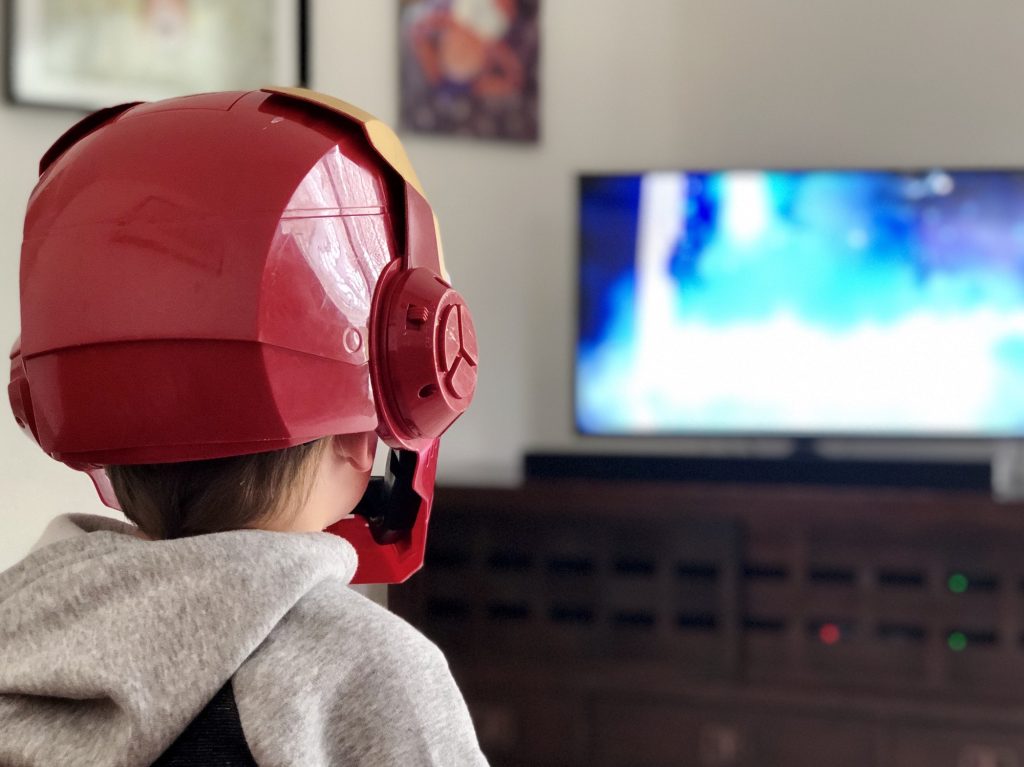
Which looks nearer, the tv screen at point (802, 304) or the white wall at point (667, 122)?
the tv screen at point (802, 304)

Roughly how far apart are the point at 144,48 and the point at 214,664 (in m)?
1.48

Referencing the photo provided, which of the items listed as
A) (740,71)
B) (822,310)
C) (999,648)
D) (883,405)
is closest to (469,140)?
(740,71)

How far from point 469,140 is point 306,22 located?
0.55 metres

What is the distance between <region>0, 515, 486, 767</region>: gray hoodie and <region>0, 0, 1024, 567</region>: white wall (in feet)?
6.31

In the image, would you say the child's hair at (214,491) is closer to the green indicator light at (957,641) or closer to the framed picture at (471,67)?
the green indicator light at (957,641)

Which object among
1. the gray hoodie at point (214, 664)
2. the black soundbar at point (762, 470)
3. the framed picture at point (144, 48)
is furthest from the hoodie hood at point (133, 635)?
the black soundbar at point (762, 470)

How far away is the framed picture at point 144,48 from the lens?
61.4 inches

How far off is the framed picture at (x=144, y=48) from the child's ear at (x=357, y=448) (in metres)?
1.14

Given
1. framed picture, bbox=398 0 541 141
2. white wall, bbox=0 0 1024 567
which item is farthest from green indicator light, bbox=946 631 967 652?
framed picture, bbox=398 0 541 141

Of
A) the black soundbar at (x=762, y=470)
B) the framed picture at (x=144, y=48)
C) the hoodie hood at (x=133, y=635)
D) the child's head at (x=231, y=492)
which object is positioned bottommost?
the black soundbar at (x=762, y=470)

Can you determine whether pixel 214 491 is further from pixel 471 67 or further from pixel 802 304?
pixel 471 67

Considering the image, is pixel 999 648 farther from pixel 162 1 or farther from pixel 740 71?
pixel 162 1

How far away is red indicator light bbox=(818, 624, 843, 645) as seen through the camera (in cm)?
212

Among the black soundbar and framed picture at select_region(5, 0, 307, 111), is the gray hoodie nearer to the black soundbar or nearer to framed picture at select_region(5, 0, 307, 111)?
framed picture at select_region(5, 0, 307, 111)
